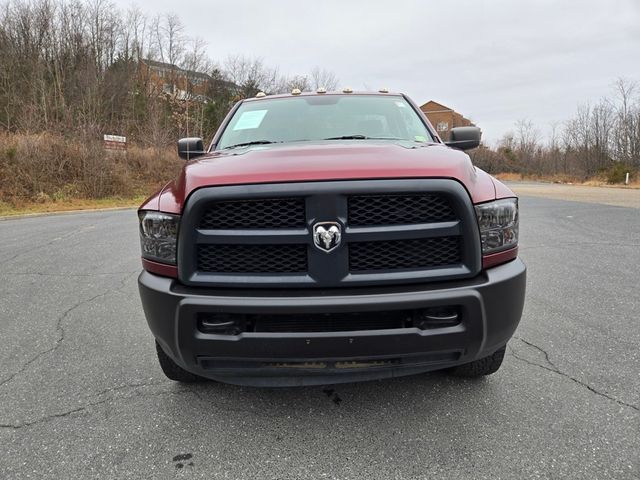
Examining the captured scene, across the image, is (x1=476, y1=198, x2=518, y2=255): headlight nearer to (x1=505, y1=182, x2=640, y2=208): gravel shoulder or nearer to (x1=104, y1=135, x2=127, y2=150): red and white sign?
(x1=505, y1=182, x2=640, y2=208): gravel shoulder

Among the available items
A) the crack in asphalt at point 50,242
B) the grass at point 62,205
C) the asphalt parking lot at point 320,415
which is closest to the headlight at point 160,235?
the asphalt parking lot at point 320,415

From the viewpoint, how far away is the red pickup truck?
1737 millimetres

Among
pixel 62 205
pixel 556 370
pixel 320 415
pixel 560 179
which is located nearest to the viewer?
pixel 320 415

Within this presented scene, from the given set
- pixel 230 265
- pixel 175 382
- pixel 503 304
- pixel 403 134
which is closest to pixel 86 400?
pixel 175 382

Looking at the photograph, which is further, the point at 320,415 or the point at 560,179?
the point at 560,179

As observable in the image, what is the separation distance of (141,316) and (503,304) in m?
3.10

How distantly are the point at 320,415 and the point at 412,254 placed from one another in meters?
1.02

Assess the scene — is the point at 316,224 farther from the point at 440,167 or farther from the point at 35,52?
the point at 35,52

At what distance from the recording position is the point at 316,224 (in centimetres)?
175

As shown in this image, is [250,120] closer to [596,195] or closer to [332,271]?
[332,271]

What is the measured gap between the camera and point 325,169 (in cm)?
181

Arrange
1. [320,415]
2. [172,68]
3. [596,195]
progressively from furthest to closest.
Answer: [172,68], [596,195], [320,415]

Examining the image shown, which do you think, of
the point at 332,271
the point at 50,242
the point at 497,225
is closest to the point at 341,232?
the point at 332,271

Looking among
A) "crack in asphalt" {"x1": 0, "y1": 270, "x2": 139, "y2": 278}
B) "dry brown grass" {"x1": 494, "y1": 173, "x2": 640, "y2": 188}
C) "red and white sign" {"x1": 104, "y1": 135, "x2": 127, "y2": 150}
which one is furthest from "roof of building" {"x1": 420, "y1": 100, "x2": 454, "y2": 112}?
"crack in asphalt" {"x1": 0, "y1": 270, "x2": 139, "y2": 278}
